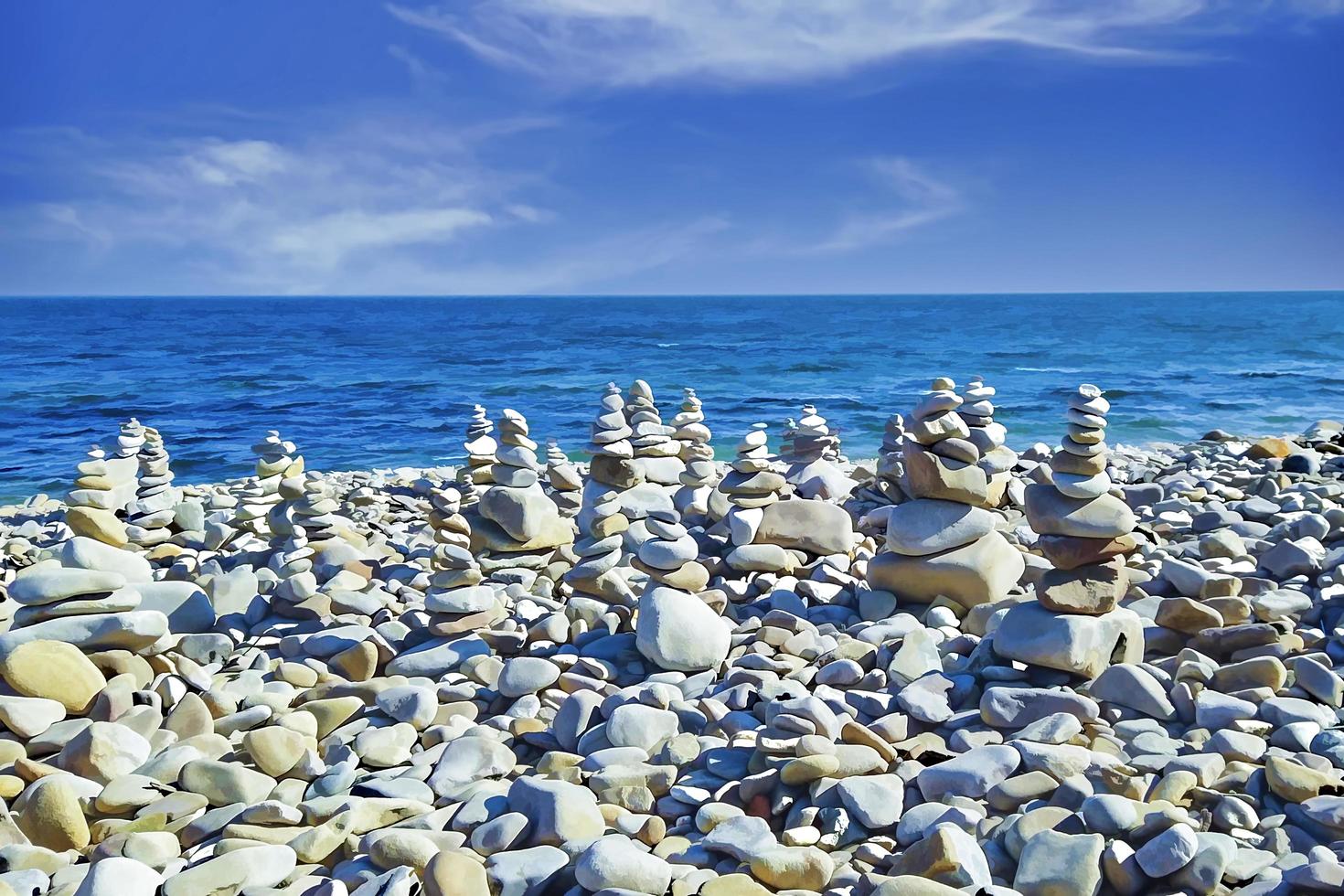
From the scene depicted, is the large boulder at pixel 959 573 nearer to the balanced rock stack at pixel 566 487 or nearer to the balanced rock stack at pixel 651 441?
the balanced rock stack at pixel 651 441

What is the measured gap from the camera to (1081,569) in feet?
14.7

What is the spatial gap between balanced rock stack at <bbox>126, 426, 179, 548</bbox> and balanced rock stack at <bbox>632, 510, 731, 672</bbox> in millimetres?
4731

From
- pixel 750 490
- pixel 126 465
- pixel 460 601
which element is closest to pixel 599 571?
pixel 460 601

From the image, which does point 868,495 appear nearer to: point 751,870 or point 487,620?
point 487,620

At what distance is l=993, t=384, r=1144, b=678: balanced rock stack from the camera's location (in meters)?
4.29

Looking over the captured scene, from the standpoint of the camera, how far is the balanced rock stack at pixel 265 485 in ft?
25.4

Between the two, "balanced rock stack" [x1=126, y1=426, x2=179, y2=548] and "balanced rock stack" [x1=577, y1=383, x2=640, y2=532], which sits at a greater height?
"balanced rock stack" [x1=577, y1=383, x2=640, y2=532]

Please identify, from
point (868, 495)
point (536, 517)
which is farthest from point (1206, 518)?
point (536, 517)

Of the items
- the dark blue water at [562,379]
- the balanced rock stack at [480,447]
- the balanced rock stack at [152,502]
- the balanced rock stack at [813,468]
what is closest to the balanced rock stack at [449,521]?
the balanced rock stack at [480,447]

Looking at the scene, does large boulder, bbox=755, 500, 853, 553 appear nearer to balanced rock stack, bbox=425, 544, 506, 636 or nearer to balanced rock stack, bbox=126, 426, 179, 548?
balanced rock stack, bbox=425, 544, 506, 636

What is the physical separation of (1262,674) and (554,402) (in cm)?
2188

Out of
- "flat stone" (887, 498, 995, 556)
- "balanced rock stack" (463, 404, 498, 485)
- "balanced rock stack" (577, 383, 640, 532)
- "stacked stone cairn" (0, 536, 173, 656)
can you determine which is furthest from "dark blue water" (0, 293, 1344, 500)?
"stacked stone cairn" (0, 536, 173, 656)

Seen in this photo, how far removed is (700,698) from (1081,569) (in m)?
1.83

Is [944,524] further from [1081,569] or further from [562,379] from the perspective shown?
[562,379]
